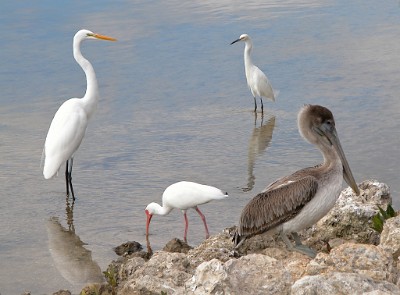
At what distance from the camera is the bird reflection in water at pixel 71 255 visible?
763 centimetres

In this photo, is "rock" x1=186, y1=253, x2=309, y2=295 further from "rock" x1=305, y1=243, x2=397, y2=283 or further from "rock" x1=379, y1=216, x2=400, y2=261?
"rock" x1=379, y1=216, x2=400, y2=261

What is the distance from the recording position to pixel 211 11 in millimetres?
17438

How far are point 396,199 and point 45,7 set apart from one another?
11595 millimetres

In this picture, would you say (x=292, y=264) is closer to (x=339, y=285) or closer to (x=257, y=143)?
(x=339, y=285)

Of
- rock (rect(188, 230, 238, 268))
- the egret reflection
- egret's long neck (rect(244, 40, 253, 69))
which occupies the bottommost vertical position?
the egret reflection

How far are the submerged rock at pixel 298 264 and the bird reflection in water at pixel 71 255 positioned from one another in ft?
1.15

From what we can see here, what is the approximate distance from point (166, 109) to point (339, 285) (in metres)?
8.17

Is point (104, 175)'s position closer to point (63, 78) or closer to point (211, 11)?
point (63, 78)

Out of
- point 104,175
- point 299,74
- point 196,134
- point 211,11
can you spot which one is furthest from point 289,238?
point 211,11

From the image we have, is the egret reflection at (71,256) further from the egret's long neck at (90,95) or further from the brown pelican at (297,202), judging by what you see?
the egret's long neck at (90,95)

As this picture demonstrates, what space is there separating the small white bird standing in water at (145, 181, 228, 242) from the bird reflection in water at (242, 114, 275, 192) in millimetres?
1395

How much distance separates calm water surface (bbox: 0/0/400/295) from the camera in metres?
8.82

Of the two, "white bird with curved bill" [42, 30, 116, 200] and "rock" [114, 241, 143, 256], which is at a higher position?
"white bird with curved bill" [42, 30, 116, 200]

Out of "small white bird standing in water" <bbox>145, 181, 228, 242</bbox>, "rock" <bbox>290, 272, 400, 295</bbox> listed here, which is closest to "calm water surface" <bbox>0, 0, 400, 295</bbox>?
"small white bird standing in water" <bbox>145, 181, 228, 242</bbox>
